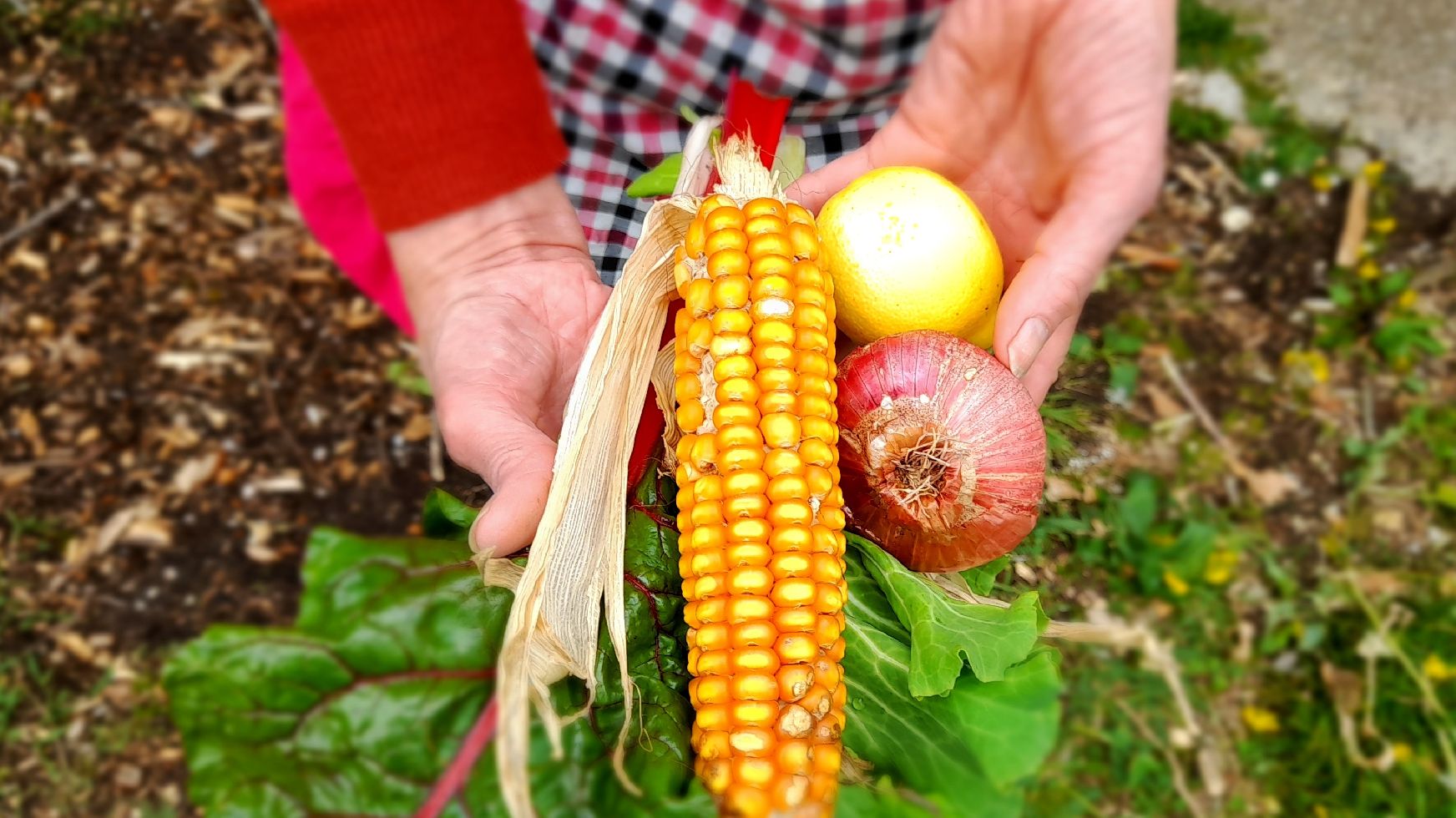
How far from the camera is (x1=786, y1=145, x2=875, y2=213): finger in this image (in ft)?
8.18

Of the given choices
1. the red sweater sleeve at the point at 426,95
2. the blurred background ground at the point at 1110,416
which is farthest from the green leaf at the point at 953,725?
the red sweater sleeve at the point at 426,95

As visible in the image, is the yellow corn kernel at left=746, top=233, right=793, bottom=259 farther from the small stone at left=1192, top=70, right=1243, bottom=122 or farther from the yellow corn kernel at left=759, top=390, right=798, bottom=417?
the small stone at left=1192, top=70, right=1243, bottom=122

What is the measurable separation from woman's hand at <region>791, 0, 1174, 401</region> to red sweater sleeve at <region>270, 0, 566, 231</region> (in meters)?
0.80

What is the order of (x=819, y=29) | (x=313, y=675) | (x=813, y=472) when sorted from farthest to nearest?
(x=819, y=29), (x=813, y=472), (x=313, y=675)

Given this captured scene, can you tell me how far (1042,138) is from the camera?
105 inches

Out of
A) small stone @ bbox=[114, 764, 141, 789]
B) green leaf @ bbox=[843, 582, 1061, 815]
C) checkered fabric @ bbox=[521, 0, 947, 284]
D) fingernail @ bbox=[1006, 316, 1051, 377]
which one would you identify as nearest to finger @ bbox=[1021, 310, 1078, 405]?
fingernail @ bbox=[1006, 316, 1051, 377]

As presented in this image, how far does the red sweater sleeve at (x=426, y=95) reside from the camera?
95.8 inches

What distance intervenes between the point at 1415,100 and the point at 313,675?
4.99 m

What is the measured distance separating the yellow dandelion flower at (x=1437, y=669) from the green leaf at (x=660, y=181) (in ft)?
10.4

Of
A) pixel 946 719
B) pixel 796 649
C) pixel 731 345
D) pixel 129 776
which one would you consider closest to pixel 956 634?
pixel 946 719

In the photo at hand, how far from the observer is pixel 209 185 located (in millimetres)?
4250

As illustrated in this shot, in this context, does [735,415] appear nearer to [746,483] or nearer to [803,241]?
[746,483]

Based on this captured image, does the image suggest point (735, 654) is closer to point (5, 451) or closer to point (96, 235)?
point (5, 451)

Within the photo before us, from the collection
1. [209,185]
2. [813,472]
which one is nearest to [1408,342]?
Result: [813,472]
